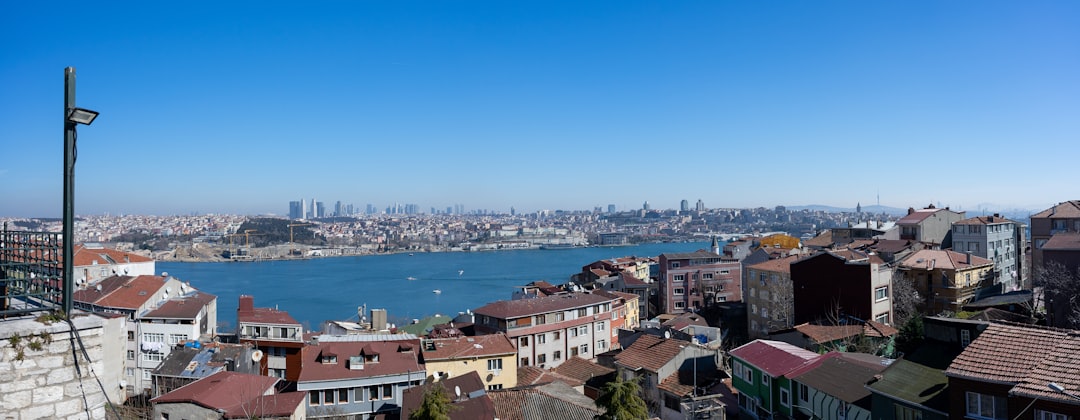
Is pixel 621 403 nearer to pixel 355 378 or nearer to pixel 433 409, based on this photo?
pixel 433 409

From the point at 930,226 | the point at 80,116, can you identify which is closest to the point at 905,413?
the point at 80,116

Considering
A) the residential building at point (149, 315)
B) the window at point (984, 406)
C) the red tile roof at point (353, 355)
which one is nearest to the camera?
the window at point (984, 406)

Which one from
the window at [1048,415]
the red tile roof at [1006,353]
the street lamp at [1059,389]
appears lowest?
the window at [1048,415]

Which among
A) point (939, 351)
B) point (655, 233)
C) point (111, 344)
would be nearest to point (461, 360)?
point (939, 351)

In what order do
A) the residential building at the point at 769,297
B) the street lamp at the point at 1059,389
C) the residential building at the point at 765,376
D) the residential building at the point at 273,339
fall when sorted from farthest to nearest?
the residential building at the point at 769,297 → the residential building at the point at 273,339 → the residential building at the point at 765,376 → the street lamp at the point at 1059,389

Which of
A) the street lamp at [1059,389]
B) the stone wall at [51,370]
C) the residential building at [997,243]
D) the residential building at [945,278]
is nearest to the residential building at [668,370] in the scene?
the street lamp at [1059,389]

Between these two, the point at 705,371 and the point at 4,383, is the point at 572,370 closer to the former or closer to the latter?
the point at 705,371

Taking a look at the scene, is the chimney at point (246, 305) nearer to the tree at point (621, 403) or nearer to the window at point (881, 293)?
the tree at point (621, 403)
